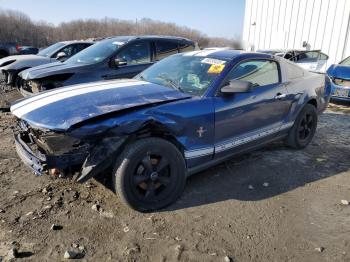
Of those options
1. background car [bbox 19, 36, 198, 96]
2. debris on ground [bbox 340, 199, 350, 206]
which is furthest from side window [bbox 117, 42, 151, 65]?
debris on ground [bbox 340, 199, 350, 206]

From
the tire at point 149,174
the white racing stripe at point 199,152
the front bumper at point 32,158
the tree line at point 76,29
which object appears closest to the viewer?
the front bumper at point 32,158

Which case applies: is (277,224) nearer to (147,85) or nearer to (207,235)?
(207,235)

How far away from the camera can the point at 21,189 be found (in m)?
3.64

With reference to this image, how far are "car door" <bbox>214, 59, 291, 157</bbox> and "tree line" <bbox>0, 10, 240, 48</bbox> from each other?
21.8 metres

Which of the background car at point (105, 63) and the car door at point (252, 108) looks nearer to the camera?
the car door at point (252, 108)

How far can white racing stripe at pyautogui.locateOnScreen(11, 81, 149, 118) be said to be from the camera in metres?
3.30

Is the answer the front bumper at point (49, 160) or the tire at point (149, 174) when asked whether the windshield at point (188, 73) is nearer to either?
the tire at point (149, 174)

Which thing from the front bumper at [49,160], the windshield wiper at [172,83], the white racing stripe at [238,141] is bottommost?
the white racing stripe at [238,141]

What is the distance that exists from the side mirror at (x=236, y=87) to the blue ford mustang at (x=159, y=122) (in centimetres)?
1

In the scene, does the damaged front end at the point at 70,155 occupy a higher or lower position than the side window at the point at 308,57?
higher

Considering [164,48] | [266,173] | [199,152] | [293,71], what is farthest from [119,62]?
[266,173]

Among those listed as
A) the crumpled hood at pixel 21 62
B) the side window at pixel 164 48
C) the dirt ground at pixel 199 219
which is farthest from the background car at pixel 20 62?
the dirt ground at pixel 199 219

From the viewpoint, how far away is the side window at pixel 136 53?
6.49m

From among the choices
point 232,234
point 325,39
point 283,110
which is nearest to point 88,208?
point 232,234
